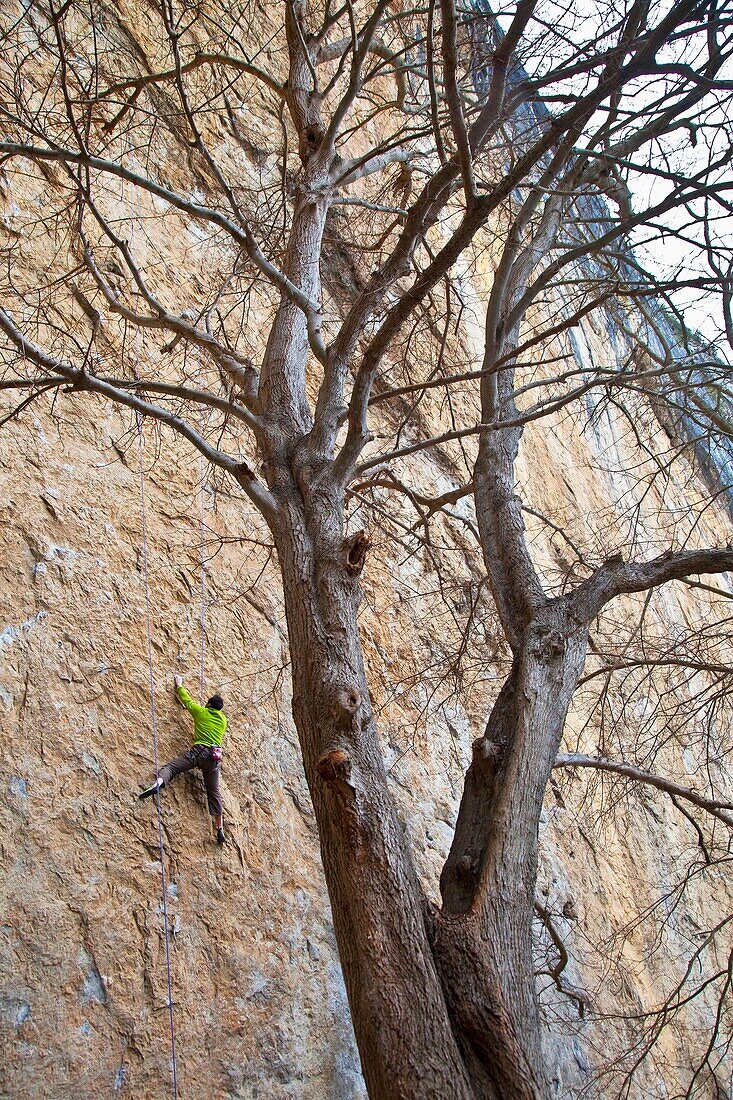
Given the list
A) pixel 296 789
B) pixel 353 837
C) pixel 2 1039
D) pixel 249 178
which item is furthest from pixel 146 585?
pixel 249 178

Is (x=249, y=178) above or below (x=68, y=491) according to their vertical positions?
above

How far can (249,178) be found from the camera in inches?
294

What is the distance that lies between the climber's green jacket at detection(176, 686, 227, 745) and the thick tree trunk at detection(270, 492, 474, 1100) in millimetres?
1670

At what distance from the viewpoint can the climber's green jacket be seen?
466 centimetres

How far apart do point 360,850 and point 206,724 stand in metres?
2.30

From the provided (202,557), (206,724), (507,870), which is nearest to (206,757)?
(206,724)

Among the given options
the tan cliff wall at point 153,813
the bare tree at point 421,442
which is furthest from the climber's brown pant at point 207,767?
the bare tree at point 421,442

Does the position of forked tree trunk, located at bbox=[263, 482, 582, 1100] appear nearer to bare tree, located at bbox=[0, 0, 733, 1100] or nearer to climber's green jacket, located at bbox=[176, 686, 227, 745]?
bare tree, located at bbox=[0, 0, 733, 1100]

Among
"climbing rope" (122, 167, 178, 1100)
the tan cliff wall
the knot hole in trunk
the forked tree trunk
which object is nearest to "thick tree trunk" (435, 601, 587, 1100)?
the forked tree trunk

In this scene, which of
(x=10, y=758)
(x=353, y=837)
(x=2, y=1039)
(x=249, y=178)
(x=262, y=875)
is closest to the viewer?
(x=353, y=837)

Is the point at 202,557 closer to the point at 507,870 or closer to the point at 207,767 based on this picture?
the point at 207,767

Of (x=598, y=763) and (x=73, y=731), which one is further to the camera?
(x=73, y=731)

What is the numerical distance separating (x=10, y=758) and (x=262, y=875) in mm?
1321

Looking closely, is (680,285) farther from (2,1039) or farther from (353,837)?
(2,1039)
